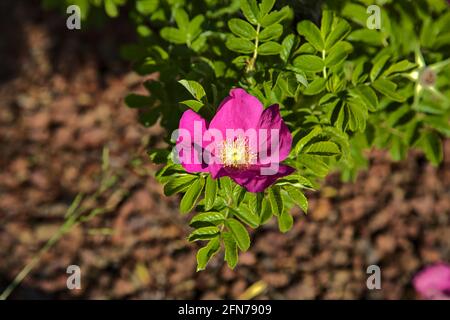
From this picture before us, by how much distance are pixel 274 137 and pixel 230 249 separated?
251 millimetres

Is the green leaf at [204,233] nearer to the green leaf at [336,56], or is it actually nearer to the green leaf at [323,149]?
the green leaf at [323,149]

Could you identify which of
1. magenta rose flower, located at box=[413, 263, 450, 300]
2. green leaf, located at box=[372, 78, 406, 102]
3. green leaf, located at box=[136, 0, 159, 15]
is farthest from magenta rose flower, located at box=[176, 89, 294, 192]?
magenta rose flower, located at box=[413, 263, 450, 300]

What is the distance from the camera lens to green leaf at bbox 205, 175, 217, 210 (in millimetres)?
1220

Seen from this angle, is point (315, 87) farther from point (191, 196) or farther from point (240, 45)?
point (191, 196)

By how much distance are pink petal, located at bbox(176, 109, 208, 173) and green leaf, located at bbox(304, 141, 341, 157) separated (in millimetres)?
235

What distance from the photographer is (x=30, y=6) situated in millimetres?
2928

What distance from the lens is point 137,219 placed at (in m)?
2.38

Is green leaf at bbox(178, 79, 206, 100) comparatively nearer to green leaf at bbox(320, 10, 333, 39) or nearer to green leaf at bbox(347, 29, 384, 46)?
green leaf at bbox(320, 10, 333, 39)

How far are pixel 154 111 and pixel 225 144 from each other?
0.35m

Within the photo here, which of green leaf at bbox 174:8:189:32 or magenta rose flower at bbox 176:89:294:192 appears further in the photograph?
green leaf at bbox 174:8:189:32

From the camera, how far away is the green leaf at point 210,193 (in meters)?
1.22

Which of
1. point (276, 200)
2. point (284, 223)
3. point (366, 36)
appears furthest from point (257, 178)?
point (366, 36)

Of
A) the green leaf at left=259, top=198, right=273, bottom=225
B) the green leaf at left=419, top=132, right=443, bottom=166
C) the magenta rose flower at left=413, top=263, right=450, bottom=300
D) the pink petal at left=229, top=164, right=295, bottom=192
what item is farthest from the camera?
the magenta rose flower at left=413, top=263, right=450, bottom=300
